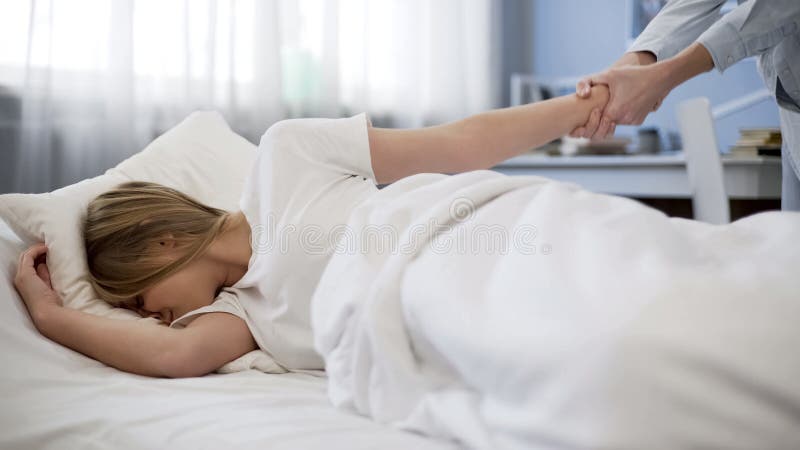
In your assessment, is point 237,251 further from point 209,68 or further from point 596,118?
point 209,68

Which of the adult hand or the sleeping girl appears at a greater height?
the adult hand

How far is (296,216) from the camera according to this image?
117 centimetres

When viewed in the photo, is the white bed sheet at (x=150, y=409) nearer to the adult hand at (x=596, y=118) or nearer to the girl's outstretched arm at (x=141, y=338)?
the girl's outstretched arm at (x=141, y=338)

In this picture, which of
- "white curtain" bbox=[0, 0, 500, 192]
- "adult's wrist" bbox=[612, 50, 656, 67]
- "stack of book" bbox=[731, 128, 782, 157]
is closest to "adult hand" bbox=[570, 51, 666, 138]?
"adult's wrist" bbox=[612, 50, 656, 67]

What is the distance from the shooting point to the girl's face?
123cm

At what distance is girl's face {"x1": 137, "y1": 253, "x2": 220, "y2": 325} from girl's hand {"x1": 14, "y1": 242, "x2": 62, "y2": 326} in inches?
5.6

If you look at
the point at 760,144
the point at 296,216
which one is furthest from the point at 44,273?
the point at 760,144

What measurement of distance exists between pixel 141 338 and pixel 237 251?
0.23m

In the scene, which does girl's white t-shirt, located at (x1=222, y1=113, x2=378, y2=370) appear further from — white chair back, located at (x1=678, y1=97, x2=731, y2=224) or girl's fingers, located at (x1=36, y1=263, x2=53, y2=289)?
white chair back, located at (x1=678, y1=97, x2=731, y2=224)

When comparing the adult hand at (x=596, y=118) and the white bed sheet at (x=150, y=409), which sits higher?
the adult hand at (x=596, y=118)

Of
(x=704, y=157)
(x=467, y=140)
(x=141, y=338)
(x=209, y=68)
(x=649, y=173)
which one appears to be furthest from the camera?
(x=649, y=173)

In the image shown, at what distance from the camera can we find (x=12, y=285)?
1.19 m

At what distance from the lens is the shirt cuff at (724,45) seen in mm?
1649

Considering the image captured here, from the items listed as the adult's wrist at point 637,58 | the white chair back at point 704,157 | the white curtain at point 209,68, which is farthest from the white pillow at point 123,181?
the white chair back at point 704,157
